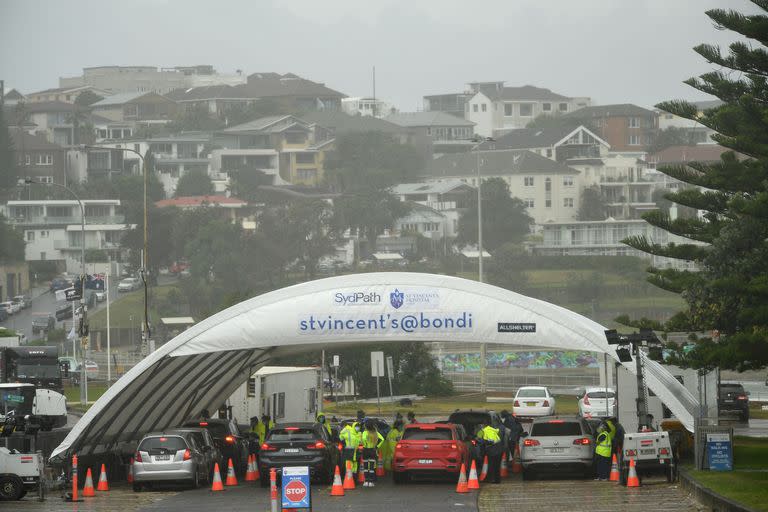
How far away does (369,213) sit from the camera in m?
181

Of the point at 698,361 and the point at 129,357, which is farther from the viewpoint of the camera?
the point at 129,357

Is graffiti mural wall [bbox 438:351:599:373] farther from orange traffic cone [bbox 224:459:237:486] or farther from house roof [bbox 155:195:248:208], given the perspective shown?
house roof [bbox 155:195:248:208]

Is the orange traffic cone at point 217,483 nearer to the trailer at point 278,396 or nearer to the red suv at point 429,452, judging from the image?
the red suv at point 429,452

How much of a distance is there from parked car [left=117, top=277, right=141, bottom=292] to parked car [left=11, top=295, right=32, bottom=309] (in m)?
7.17

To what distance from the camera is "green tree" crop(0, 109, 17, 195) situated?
17812 centimetres

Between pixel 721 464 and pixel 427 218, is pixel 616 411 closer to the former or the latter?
pixel 721 464

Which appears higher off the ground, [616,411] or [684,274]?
[684,274]

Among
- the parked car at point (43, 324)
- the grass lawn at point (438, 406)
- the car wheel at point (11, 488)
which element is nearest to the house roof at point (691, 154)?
the parked car at point (43, 324)

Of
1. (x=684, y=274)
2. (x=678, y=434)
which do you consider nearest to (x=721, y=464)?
(x=678, y=434)

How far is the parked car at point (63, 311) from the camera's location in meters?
116

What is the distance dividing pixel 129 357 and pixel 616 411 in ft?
190

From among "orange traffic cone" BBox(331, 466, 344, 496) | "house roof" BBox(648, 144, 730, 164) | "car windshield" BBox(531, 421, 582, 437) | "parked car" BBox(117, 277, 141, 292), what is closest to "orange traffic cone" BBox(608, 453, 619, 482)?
"car windshield" BBox(531, 421, 582, 437)

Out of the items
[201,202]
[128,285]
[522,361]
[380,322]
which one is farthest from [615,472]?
[201,202]

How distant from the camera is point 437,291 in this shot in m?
30.3
